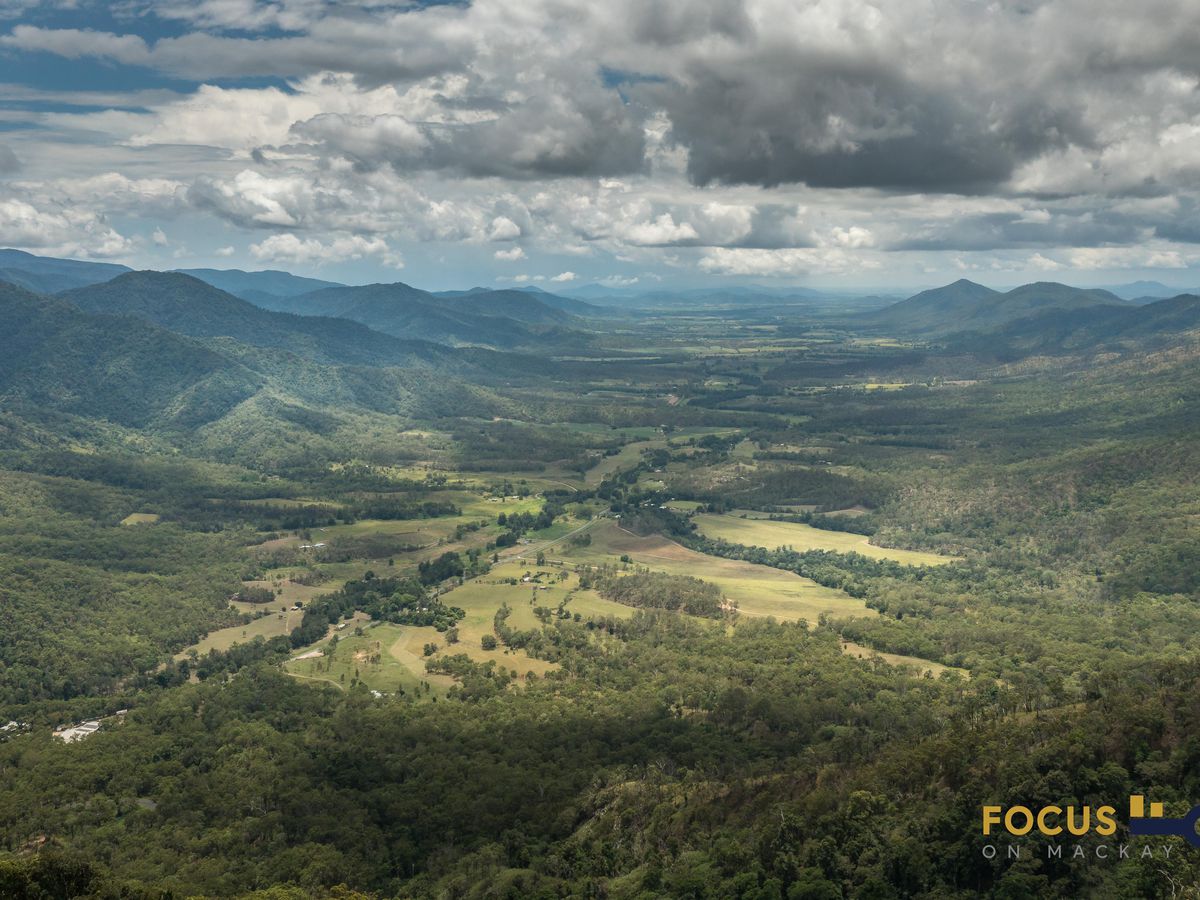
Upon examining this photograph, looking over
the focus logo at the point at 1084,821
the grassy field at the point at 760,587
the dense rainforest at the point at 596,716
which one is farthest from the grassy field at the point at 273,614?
the focus logo at the point at 1084,821

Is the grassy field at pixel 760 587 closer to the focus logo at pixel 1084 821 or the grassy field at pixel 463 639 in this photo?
the grassy field at pixel 463 639

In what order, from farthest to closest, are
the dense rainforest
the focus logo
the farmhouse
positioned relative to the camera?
1. the farmhouse
2. the dense rainforest
3. the focus logo

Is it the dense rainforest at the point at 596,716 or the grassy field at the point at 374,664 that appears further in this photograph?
the grassy field at the point at 374,664

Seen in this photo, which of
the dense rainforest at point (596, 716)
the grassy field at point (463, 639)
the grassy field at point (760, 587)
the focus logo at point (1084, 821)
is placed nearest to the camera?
the focus logo at point (1084, 821)

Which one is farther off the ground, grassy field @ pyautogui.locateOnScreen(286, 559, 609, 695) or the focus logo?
the focus logo

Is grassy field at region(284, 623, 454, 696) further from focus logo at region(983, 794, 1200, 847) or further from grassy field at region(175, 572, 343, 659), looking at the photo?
focus logo at region(983, 794, 1200, 847)

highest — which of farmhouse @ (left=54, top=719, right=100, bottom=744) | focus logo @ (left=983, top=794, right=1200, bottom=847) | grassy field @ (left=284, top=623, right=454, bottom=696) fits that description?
focus logo @ (left=983, top=794, right=1200, bottom=847)

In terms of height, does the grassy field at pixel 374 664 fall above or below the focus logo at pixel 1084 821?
below

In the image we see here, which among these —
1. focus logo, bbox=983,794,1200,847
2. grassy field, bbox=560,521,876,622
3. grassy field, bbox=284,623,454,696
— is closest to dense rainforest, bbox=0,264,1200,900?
grassy field, bbox=284,623,454,696

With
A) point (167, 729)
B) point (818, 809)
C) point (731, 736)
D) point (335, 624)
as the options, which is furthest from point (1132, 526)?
point (167, 729)

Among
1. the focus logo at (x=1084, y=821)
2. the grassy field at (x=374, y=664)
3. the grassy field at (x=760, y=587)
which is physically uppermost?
the focus logo at (x=1084, y=821)

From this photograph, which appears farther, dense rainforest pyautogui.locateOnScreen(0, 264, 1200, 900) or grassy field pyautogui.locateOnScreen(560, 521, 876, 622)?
grassy field pyautogui.locateOnScreen(560, 521, 876, 622)

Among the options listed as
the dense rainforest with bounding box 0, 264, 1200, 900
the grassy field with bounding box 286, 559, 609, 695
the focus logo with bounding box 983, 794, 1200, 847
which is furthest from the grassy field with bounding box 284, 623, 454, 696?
the focus logo with bounding box 983, 794, 1200, 847

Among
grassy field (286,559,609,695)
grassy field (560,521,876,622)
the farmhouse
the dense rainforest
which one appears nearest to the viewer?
the dense rainforest
